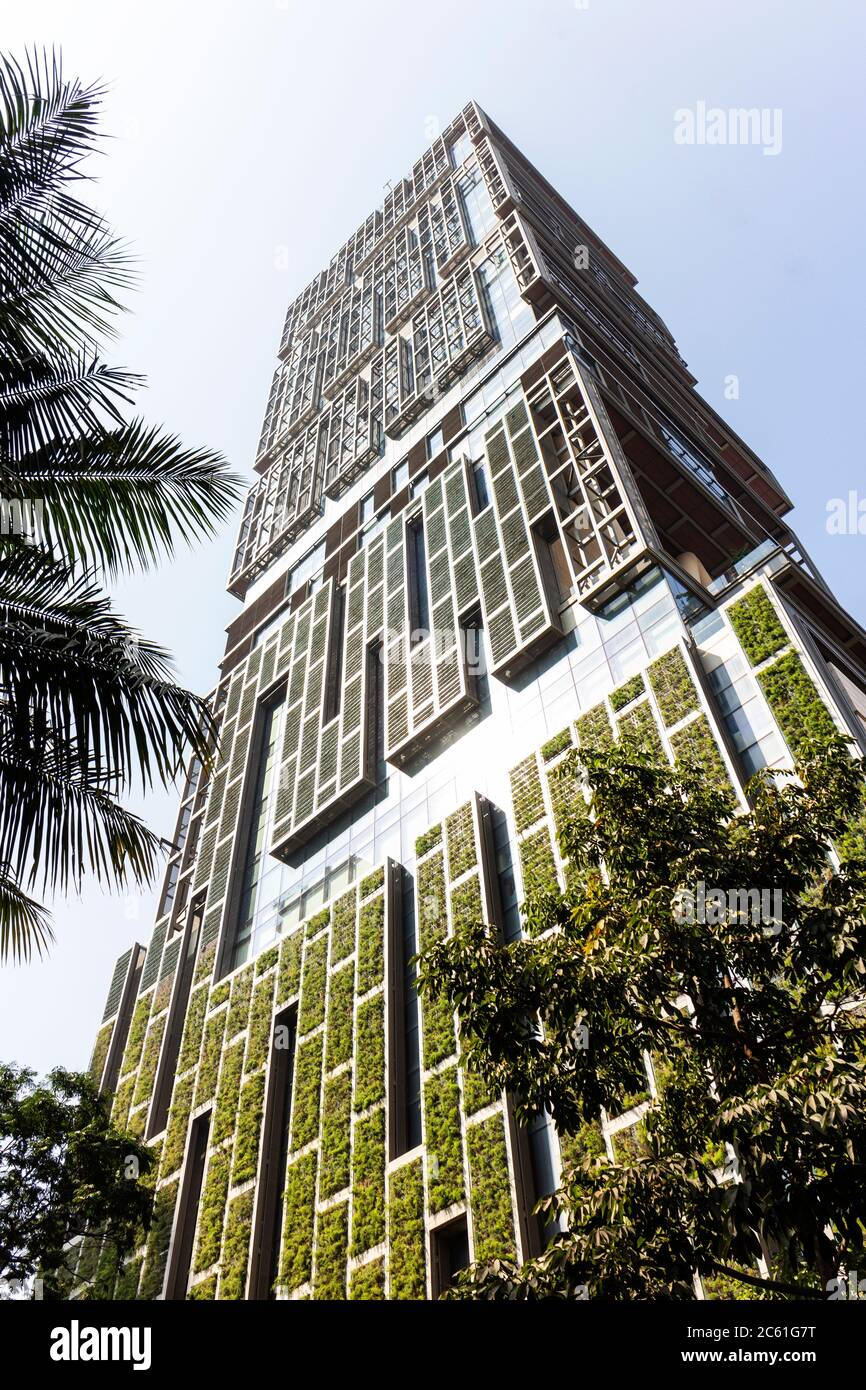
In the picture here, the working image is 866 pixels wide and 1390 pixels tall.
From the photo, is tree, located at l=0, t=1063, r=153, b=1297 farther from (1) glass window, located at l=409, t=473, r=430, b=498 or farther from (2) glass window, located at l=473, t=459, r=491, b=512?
(1) glass window, located at l=409, t=473, r=430, b=498

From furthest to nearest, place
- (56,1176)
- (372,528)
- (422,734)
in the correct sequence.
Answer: (372,528), (422,734), (56,1176)

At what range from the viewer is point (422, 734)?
28641 millimetres

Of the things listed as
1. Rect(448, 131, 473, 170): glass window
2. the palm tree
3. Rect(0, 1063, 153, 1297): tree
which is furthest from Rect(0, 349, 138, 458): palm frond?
Rect(448, 131, 473, 170): glass window

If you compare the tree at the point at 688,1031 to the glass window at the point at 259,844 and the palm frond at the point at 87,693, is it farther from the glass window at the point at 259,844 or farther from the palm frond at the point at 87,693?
the glass window at the point at 259,844

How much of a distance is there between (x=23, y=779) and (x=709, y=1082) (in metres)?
6.43

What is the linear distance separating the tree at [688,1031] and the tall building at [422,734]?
2710mm

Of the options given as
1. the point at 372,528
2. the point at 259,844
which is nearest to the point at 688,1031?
→ the point at 259,844

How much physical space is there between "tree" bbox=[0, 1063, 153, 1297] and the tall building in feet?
10.4

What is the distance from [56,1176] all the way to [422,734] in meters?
14.3

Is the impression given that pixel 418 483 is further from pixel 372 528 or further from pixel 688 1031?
pixel 688 1031

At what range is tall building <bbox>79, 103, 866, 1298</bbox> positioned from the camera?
20094mm

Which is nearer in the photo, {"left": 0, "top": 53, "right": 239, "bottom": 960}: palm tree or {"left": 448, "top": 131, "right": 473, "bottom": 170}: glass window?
{"left": 0, "top": 53, "right": 239, "bottom": 960}: palm tree

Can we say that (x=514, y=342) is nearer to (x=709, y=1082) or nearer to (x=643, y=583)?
(x=643, y=583)

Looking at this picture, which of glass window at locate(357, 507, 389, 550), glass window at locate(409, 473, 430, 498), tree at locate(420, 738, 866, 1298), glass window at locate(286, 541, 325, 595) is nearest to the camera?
tree at locate(420, 738, 866, 1298)
